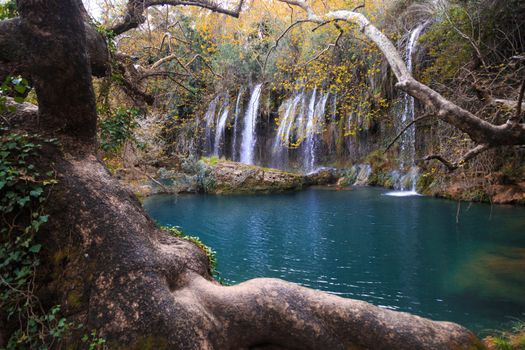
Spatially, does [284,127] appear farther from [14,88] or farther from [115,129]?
[14,88]

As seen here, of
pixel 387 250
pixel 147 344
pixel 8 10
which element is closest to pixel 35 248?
pixel 147 344

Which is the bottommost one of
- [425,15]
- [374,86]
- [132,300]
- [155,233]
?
[132,300]

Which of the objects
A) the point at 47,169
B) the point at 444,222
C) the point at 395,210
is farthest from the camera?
the point at 395,210

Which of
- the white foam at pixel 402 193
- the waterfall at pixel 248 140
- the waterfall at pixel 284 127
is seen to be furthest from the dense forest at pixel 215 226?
the waterfall at pixel 248 140

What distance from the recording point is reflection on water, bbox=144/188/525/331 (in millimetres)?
6320

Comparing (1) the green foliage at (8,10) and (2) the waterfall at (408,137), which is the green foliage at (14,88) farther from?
(2) the waterfall at (408,137)

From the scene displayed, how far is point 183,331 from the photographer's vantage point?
91.5 inches

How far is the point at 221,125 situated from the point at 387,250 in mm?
18326

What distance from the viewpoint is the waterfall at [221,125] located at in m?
25.0

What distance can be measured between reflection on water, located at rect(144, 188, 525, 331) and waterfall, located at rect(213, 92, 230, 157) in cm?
1006

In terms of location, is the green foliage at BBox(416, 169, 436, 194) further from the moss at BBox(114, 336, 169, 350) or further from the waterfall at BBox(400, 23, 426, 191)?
the moss at BBox(114, 336, 169, 350)

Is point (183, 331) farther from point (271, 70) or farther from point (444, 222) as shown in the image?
point (271, 70)

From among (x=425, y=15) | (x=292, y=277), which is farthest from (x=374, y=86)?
(x=292, y=277)

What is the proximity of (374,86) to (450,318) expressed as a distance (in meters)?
14.2
